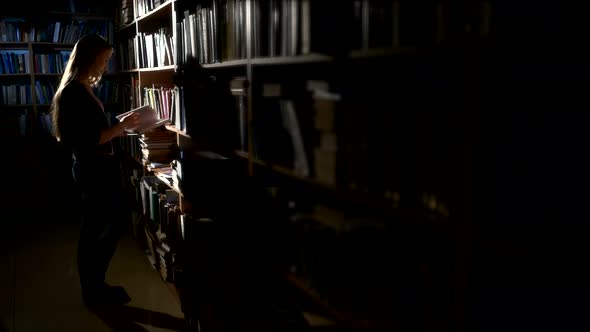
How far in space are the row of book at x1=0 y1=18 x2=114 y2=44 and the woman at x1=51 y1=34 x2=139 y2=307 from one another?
9.62ft

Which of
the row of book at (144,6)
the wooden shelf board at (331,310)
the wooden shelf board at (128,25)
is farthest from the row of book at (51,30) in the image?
the wooden shelf board at (331,310)

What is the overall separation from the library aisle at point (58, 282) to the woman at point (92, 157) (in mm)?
169

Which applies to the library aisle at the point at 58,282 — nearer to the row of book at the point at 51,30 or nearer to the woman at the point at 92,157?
the woman at the point at 92,157

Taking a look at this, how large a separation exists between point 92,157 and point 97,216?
13.6 inches

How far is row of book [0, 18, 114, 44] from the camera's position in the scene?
5219 mm

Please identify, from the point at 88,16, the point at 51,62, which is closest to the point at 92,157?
the point at 51,62

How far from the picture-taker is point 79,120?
2574mm

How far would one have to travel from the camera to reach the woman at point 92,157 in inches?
102

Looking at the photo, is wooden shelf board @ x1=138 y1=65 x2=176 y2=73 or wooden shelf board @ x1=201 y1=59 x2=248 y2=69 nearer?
wooden shelf board @ x1=201 y1=59 x2=248 y2=69

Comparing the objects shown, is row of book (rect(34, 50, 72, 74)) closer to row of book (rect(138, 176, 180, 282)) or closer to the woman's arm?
row of book (rect(138, 176, 180, 282))

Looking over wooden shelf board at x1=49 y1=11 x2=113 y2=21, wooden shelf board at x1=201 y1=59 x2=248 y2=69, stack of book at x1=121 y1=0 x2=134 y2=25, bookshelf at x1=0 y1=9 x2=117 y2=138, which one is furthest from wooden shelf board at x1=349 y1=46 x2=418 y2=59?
wooden shelf board at x1=49 y1=11 x2=113 y2=21

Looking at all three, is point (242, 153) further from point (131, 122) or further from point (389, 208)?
point (131, 122)

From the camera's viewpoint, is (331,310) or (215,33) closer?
(331,310)

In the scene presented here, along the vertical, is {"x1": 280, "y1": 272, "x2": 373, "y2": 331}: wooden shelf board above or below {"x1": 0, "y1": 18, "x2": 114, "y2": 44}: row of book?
below
